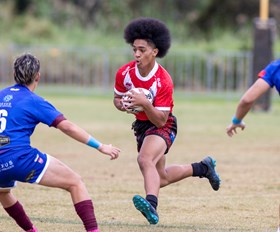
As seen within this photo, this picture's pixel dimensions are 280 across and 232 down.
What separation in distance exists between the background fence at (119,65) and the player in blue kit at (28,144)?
71.3 feet

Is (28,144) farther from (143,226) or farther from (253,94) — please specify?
(253,94)

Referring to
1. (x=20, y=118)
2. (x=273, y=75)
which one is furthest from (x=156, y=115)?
(x=20, y=118)

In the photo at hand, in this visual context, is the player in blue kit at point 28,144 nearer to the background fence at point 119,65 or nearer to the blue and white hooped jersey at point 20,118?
the blue and white hooped jersey at point 20,118

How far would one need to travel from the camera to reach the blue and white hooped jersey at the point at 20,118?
6723mm

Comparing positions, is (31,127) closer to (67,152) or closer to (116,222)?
(116,222)

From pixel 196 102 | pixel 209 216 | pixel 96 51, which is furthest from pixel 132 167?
pixel 96 51

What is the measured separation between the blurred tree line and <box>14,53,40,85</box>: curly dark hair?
32913 millimetres

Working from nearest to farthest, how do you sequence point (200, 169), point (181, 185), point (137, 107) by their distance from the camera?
point (137, 107)
point (200, 169)
point (181, 185)

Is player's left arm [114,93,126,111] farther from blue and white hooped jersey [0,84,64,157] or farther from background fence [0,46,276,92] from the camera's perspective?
background fence [0,46,276,92]

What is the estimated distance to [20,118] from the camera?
6.76m

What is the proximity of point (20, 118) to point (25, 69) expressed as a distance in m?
0.41

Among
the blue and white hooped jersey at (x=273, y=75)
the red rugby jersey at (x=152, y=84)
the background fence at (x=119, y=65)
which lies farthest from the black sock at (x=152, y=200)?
the background fence at (x=119, y=65)

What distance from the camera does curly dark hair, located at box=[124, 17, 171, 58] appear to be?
8.39 m

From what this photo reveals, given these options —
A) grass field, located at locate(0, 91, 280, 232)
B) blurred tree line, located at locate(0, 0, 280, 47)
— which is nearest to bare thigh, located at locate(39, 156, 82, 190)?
grass field, located at locate(0, 91, 280, 232)
